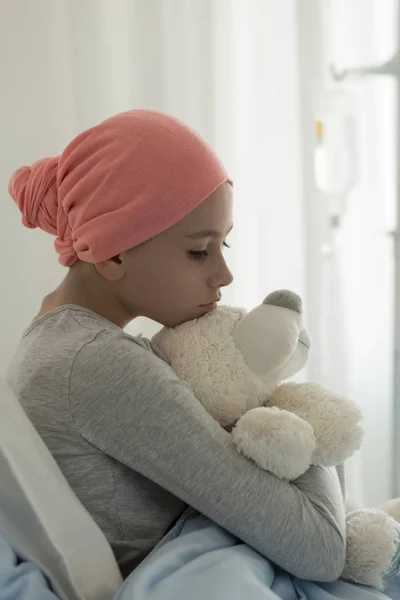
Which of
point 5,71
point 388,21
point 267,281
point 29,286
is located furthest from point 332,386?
point 5,71

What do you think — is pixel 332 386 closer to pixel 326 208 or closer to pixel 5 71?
pixel 326 208

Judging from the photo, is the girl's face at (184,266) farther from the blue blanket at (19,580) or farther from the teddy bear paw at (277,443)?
the blue blanket at (19,580)

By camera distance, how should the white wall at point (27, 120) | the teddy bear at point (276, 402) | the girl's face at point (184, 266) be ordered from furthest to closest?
1. the white wall at point (27, 120)
2. the girl's face at point (184, 266)
3. the teddy bear at point (276, 402)

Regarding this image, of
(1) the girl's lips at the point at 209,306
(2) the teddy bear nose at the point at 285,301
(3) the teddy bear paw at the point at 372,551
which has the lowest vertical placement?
(3) the teddy bear paw at the point at 372,551

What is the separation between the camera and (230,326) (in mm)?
976

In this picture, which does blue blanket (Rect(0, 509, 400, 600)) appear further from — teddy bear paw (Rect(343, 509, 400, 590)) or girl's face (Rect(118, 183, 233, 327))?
girl's face (Rect(118, 183, 233, 327))

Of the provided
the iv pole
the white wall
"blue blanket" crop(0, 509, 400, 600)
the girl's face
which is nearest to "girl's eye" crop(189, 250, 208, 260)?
the girl's face

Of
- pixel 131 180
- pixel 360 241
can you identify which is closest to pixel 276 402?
pixel 131 180

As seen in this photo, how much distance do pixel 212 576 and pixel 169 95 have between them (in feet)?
4.39

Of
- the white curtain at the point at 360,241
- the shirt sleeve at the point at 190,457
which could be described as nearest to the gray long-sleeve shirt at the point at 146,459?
the shirt sleeve at the point at 190,457

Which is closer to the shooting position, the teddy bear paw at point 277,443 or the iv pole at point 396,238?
the teddy bear paw at point 277,443

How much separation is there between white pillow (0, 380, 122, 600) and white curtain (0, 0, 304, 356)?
35.7 inches

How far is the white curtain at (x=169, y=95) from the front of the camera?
1729 mm

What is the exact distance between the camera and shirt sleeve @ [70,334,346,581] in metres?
0.84
